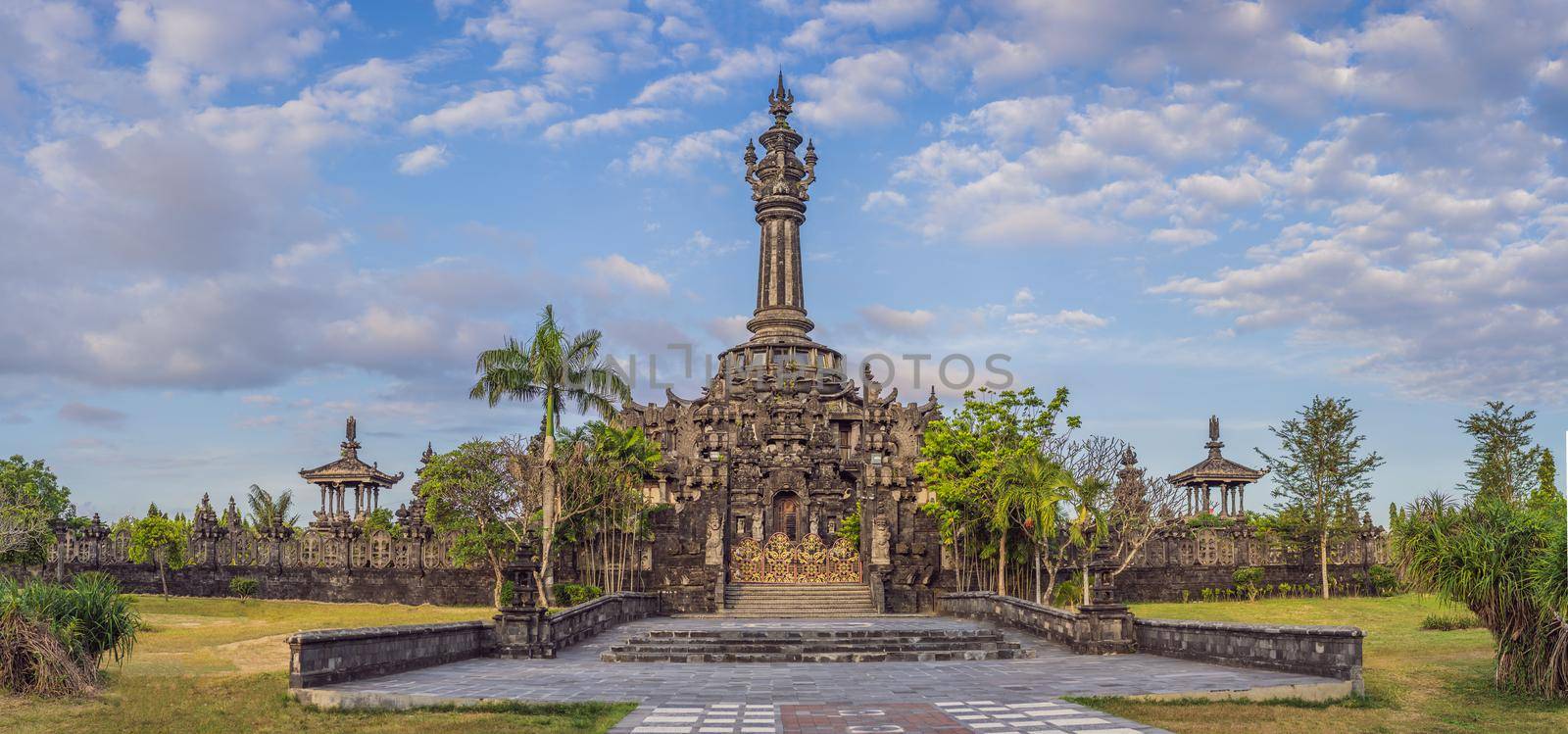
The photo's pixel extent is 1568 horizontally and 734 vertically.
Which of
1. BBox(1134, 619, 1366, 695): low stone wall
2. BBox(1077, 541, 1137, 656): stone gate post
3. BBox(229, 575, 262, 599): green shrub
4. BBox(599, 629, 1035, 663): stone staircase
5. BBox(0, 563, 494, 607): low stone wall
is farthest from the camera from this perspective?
BBox(229, 575, 262, 599): green shrub

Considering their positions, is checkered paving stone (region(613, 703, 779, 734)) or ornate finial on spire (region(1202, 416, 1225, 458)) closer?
checkered paving stone (region(613, 703, 779, 734))

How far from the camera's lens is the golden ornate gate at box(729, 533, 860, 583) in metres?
38.2

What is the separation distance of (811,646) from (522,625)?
6.07 meters

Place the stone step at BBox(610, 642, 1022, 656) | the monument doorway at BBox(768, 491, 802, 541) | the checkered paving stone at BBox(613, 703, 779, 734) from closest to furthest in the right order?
the checkered paving stone at BBox(613, 703, 779, 734)
the stone step at BBox(610, 642, 1022, 656)
the monument doorway at BBox(768, 491, 802, 541)

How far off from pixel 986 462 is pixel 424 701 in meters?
24.7

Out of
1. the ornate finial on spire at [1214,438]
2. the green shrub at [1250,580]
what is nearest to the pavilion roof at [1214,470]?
the ornate finial on spire at [1214,438]

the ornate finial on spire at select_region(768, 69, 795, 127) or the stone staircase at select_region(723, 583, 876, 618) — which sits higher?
the ornate finial on spire at select_region(768, 69, 795, 127)

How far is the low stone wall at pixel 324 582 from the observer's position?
3972 centimetres

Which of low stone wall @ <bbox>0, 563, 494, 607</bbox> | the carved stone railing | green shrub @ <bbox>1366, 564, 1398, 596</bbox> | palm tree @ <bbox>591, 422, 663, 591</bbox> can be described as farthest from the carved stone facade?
green shrub @ <bbox>1366, 564, 1398, 596</bbox>

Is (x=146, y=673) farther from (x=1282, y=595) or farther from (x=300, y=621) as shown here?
(x=1282, y=595)

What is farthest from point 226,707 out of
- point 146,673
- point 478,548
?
point 478,548

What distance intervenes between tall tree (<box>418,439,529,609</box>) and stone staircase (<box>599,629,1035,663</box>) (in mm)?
15222

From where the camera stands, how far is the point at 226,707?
49.3ft

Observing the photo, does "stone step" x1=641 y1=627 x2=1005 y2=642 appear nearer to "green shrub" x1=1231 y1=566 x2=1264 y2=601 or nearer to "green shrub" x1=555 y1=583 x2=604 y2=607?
"green shrub" x1=555 y1=583 x2=604 y2=607
